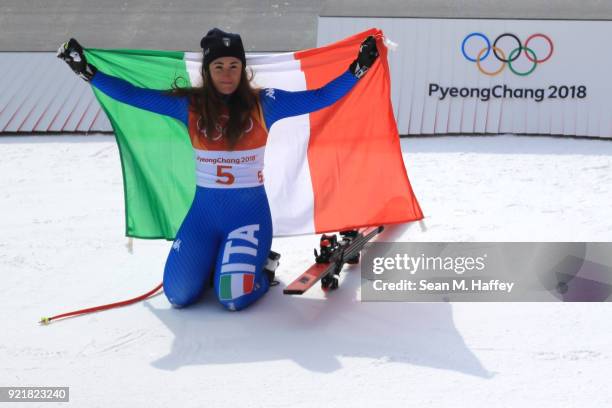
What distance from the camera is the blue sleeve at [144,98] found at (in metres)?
4.35

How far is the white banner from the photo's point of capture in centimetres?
736

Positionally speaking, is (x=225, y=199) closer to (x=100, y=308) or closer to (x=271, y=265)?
(x=271, y=265)

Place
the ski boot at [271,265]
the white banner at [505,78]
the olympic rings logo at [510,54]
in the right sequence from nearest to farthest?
the ski boot at [271,265], the white banner at [505,78], the olympic rings logo at [510,54]

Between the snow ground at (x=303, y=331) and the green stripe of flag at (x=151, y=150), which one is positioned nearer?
the snow ground at (x=303, y=331)

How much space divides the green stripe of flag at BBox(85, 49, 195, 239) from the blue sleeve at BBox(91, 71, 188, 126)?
0.87ft

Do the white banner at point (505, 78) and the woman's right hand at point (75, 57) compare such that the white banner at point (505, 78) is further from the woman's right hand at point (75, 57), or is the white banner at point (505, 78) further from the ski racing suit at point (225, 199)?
the woman's right hand at point (75, 57)

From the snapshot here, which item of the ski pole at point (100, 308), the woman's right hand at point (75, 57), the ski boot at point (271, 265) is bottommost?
the ski pole at point (100, 308)

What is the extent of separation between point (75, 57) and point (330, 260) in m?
1.71

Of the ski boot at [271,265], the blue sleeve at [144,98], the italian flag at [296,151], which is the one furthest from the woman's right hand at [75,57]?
the ski boot at [271,265]

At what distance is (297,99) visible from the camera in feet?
14.3

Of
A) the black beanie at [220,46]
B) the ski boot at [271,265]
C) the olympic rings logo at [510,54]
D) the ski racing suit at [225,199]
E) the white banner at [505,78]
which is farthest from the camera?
the olympic rings logo at [510,54]

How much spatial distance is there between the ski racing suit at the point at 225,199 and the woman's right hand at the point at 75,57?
6 centimetres

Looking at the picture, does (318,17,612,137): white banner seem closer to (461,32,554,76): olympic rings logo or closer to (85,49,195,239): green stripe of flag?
(461,32,554,76): olympic rings logo

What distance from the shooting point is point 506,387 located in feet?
11.2
